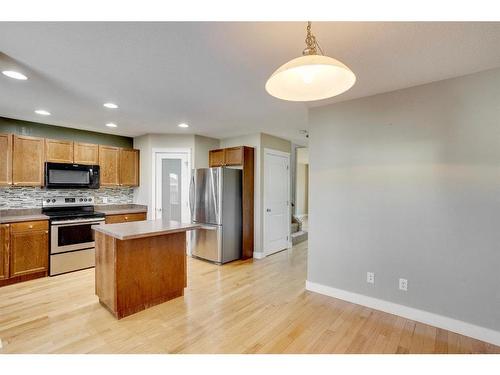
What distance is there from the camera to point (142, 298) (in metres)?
2.66

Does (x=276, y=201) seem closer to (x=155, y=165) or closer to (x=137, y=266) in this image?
(x=155, y=165)

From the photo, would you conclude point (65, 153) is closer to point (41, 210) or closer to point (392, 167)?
point (41, 210)

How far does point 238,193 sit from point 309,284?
1.96 m

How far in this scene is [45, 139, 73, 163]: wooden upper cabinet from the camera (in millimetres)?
3889

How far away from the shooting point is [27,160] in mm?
3711

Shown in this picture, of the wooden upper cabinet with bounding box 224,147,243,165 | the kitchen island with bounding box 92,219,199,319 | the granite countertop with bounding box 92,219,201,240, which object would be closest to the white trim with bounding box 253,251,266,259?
the wooden upper cabinet with bounding box 224,147,243,165

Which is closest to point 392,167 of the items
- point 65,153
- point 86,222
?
point 86,222

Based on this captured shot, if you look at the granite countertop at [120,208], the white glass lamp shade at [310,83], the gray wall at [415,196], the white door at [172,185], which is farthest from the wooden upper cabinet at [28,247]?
the white glass lamp shade at [310,83]

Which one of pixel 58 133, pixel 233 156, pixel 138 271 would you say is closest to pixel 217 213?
pixel 233 156

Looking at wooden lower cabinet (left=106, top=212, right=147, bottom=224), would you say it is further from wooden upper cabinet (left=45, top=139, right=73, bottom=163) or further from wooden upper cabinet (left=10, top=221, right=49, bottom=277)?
wooden upper cabinet (left=45, top=139, right=73, bottom=163)

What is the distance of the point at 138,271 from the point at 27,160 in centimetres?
268

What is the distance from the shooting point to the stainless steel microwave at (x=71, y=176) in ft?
12.8

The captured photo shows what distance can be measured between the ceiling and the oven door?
64.7 inches
